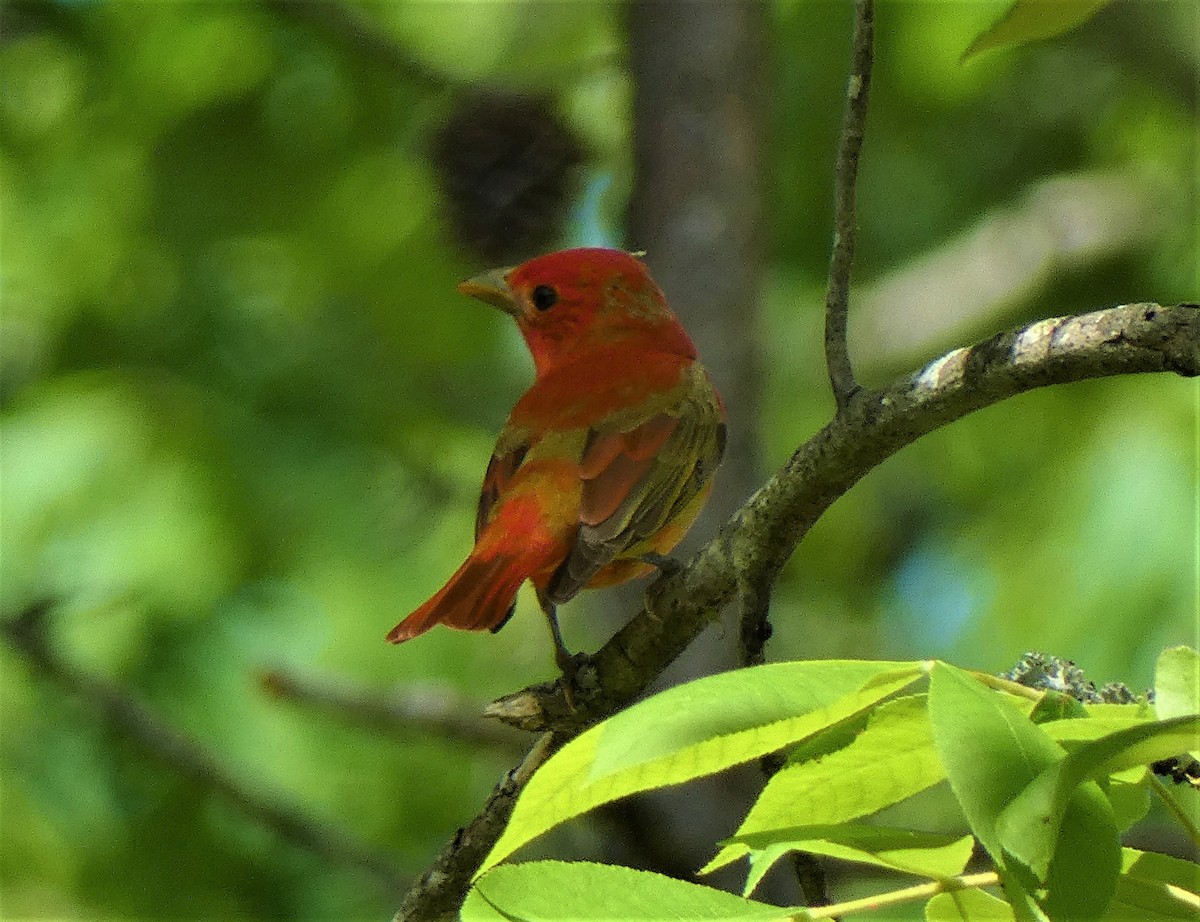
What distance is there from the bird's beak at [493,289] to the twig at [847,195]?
1.27 metres

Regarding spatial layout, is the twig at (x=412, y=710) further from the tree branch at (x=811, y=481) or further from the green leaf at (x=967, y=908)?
the green leaf at (x=967, y=908)

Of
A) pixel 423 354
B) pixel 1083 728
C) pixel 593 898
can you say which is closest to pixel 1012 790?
pixel 1083 728

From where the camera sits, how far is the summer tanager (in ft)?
7.51

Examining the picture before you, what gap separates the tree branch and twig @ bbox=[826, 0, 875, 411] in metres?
0.06

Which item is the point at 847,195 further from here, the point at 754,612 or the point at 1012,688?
the point at 1012,688

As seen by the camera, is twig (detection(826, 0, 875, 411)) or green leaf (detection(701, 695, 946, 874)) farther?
twig (detection(826, 0, 875, 411))

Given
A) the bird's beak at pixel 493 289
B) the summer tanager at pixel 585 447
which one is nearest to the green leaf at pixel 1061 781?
the summer tanager at pixel 585 447

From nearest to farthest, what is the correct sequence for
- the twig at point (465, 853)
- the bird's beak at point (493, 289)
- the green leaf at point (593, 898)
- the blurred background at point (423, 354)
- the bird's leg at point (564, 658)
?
the green leaf at point (593, 898)
the twig at point (465, 853)
the bird's leg at point (564, 658)
the bird's beak at point (493, 289)
the blurred background at point (423, 354)

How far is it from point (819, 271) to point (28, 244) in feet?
8.94

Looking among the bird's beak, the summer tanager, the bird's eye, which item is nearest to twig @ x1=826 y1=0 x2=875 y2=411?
the summer tanager

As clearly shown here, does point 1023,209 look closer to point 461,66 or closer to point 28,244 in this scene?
point 461,66

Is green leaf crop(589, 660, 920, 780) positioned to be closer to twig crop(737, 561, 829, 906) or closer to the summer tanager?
twig crop(737, 561, 829, 906)

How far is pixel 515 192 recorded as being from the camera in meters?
4.19

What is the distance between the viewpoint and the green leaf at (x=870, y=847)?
111 cm
